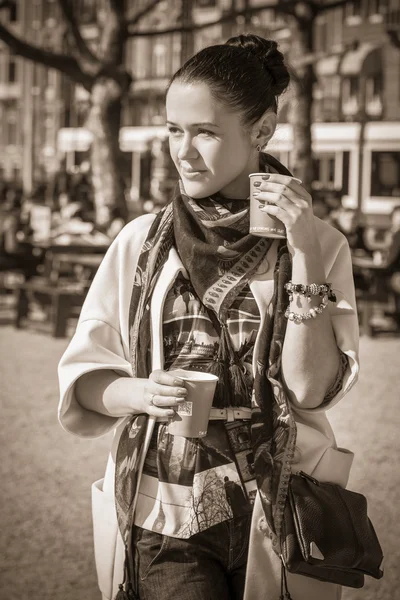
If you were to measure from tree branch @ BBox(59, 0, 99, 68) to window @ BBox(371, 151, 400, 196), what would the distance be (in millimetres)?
16757

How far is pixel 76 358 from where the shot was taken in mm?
1897

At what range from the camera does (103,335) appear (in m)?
1.95

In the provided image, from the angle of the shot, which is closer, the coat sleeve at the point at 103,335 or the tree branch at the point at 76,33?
the coat sleeve at the point at 103,335

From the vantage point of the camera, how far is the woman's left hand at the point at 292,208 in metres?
1.80

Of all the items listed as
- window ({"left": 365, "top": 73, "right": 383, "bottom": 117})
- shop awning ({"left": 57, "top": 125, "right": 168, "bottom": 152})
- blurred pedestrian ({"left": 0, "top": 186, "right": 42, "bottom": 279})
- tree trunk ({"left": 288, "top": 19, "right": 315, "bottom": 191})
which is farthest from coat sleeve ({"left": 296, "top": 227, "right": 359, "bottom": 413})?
window ({"left": 365, "top": 73, "right": 383, "bottom": 117})

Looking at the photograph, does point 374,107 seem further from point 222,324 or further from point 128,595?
point 128,595

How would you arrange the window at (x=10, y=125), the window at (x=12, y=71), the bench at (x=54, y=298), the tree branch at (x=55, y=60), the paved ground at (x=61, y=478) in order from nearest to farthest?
the paved ground at (x=61, y=478) < the bench at (x=54, y=298) < the tree branch at (x=55, y=60) < the window at (x=10, y=125) < the window at (x=12, y=71)

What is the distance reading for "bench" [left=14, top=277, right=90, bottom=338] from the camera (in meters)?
10.4

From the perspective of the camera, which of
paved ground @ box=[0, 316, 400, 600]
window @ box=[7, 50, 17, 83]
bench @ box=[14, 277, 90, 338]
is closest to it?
paved ground @ box=[0, 316, 400, 600]

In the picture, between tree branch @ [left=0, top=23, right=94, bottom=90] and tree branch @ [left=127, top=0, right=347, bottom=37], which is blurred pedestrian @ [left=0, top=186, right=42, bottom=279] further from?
tree branch @ [left=127, top=0, right=347, bottom=37]

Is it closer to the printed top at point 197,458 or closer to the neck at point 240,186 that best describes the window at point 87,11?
the neck at point 240,186

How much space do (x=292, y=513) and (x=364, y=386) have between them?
6.06 m

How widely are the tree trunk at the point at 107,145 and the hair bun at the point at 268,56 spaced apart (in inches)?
461

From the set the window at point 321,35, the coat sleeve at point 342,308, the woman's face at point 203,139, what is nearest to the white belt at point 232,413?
the coat sleeve at point 342,308
